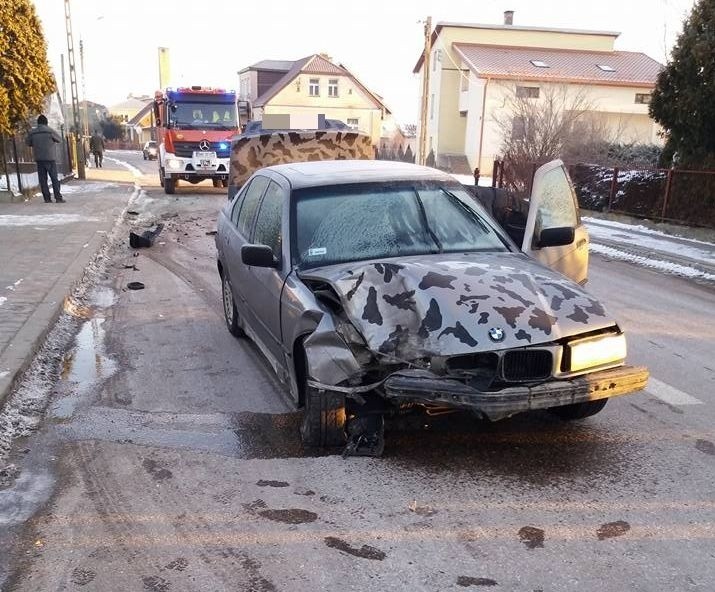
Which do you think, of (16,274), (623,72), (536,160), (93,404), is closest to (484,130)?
(623,72)

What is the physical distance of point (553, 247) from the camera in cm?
527

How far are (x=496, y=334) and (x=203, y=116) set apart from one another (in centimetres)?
1891

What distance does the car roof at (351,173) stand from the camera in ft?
16.1

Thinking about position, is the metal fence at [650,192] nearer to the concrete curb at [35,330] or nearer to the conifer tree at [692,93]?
the conifer tree at [692,93]

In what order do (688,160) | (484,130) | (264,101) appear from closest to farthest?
(688,160), (484,130), (264,101)

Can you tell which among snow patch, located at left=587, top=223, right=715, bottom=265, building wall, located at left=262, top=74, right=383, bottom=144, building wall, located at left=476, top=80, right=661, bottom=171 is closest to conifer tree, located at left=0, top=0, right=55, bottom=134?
snow patch, located at left=587, top=223, right=715, bottom=265

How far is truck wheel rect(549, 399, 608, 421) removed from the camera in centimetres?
425

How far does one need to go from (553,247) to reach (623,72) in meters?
42.2

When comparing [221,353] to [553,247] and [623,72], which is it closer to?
[553,247]

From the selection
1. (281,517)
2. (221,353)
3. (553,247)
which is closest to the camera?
(281,517)

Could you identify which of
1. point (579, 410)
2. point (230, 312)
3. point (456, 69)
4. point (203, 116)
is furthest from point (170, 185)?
point (456, 69)

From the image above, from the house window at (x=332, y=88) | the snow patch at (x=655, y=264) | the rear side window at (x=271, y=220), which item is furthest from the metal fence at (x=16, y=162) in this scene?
the house window at (x=332, y=88)

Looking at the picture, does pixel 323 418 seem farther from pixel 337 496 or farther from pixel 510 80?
pixel 510 80

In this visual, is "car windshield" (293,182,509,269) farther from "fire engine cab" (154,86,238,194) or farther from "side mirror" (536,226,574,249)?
"fire engine cab" (154,86,238,194)
